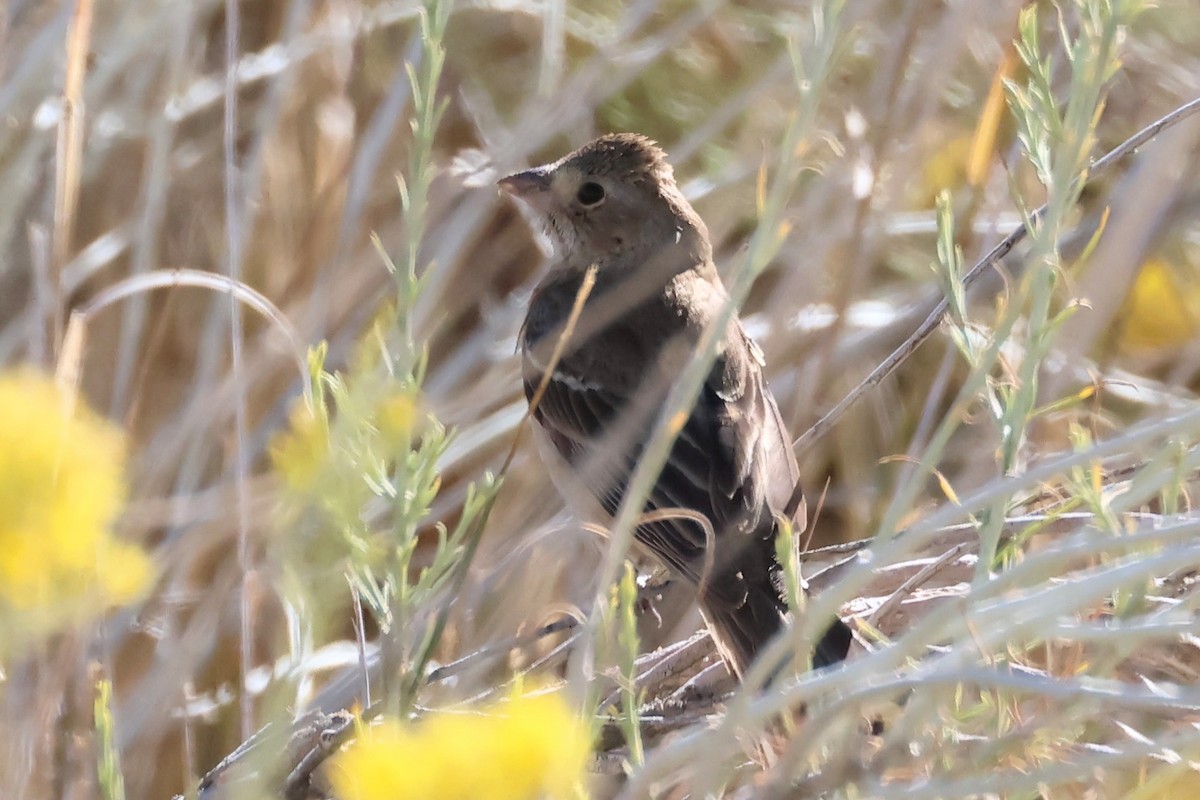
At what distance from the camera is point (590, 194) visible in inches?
136

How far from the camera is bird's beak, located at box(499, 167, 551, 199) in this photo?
3266mm

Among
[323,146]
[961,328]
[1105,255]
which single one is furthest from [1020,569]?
[323,146]

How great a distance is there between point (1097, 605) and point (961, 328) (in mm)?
508

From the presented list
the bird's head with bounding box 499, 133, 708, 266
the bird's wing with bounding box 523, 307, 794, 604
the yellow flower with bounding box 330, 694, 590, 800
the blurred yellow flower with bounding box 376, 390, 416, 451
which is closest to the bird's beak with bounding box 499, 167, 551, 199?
the bird's head with bounding box 499, 133, 708, 266

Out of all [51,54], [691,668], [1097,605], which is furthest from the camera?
[51,54]

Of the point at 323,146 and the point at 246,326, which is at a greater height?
the point at 323,146

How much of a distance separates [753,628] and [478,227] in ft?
5.16

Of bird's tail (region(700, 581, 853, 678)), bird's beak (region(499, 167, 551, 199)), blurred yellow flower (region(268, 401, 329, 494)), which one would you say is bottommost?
bird's tail (region(700, 581, 853, 678))

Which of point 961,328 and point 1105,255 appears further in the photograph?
point 1105,255

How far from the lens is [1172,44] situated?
3.78 metres

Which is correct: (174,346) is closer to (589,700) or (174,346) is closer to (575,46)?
(575,46)

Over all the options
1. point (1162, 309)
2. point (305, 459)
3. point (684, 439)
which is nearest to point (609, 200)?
point (684, 439)

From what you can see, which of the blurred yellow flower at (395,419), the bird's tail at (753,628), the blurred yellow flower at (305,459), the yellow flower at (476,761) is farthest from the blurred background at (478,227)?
the yellow flower at (476,761)

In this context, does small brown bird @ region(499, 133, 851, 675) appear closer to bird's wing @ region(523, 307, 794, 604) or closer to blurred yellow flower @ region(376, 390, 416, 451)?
bird's wing @ region(523, 307, 794, 604)
